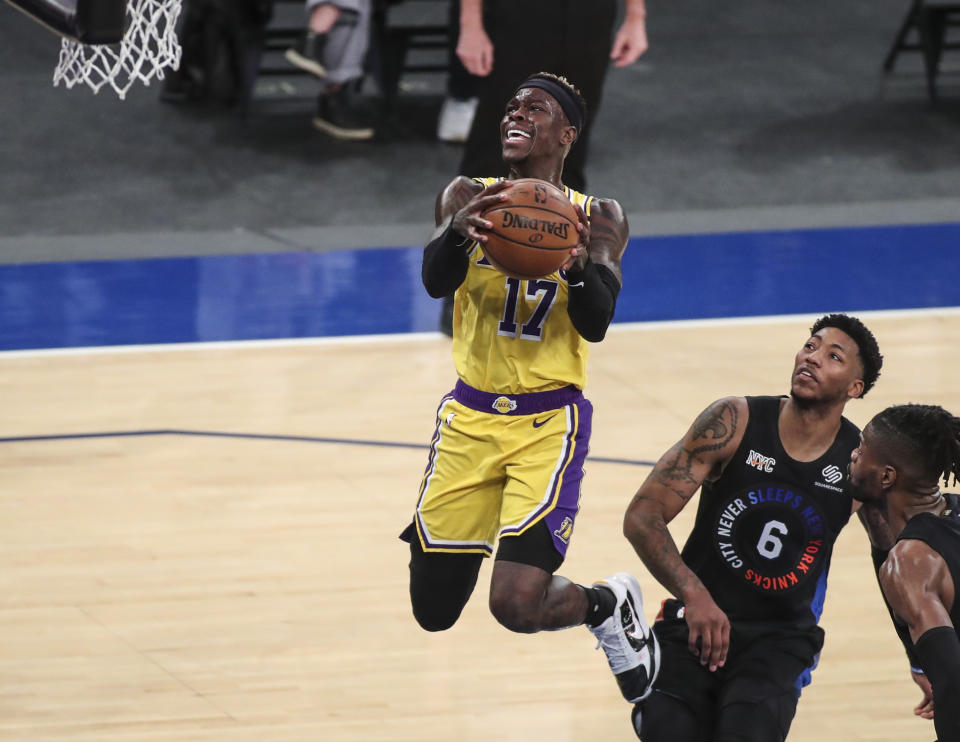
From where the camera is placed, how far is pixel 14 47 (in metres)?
12.1

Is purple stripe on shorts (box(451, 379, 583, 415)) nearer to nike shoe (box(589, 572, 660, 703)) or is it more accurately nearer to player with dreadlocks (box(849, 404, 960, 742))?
nike shoe (box(589, 572, 660, 703))

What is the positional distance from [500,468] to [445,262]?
0.64 m

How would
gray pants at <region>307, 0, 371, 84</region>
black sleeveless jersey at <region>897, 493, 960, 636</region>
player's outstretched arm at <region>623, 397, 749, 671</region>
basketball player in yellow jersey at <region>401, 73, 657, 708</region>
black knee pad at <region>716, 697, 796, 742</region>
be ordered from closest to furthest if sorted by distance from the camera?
black sleeveless jersey at <region>897, 493, 960, 636</region>
black knee pad at <region>716, 697, 796, 742</region>
player's outstretched arm at <region>623, 397, 749, 671</region>
basketball player in yellow jersey at <region>401, 73, 657, 708</region>
gray pants at <region>307, 0, 371, 84</region>

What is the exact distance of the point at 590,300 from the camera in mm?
4094

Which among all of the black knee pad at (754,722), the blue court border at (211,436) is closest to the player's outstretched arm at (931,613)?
the black knee pad at (754,722)

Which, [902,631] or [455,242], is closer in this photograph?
[902,631]

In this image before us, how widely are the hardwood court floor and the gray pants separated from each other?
2.96 metres

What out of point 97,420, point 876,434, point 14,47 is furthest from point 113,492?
point 14,47

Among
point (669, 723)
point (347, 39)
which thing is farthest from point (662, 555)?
point (347, 39)

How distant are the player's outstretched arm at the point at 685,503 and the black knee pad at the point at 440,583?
60cm

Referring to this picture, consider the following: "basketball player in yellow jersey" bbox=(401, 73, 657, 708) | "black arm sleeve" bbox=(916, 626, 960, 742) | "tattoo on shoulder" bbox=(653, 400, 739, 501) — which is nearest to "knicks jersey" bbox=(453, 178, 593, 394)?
"basketball player in yellow jersey" bbox=(401, 73, 657, 708)

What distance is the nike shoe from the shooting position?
408cm

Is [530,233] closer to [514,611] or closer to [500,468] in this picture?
[500,468]

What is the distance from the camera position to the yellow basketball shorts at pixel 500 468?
4.34 meters
